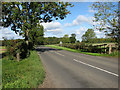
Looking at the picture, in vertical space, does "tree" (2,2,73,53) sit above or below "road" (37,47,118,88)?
above

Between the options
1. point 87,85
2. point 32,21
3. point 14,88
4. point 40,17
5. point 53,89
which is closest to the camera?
point 14,88

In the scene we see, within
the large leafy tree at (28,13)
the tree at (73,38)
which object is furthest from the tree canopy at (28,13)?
the tree at (73,38)

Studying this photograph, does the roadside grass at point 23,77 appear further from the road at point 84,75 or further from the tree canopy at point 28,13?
the tree canopy at point 28,13

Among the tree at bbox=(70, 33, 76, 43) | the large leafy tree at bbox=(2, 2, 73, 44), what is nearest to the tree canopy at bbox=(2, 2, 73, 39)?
the large leafy tree at bbox=(2, 2, 73, 44)

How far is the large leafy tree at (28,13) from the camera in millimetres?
15688

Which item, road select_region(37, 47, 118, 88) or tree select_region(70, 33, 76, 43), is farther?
tree select_region(70, 33, 76, 43)

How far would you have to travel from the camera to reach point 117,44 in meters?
19.2

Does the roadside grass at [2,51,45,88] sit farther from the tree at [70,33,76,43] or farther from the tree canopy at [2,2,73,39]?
the tree at [70,33,76,43]

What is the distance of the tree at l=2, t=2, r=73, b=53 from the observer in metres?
15.7

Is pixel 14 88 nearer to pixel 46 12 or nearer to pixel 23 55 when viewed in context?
pixel 23 55

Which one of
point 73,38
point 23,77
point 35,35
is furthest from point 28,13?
point 73,38

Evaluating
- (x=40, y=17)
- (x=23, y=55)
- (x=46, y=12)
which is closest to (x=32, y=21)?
(x=40, y=17)

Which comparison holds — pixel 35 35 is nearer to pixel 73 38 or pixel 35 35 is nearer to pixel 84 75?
pixel 84 75

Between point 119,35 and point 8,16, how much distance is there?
1837 cm
